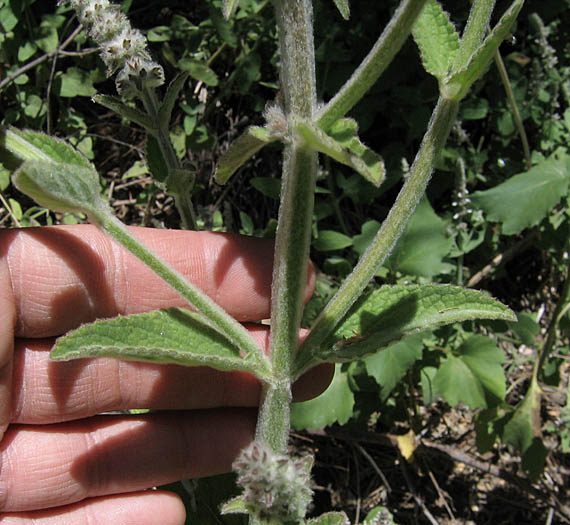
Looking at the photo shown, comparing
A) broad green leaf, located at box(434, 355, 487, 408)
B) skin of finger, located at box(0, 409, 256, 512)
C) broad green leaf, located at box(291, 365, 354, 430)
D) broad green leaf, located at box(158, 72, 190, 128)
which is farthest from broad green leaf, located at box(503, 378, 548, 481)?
broad green leaf, located at box(158, 72, 190, 128)

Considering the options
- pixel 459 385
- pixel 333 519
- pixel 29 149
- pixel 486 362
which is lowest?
pixel 333 519

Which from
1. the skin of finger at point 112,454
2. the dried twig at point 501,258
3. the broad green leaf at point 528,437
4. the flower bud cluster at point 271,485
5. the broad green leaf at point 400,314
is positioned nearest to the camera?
the flower bud cluster at point 271,485

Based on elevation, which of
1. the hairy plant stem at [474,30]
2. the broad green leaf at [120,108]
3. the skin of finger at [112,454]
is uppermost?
the broad green leaf at [120,108]

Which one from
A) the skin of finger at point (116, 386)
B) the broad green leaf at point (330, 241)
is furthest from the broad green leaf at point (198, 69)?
the skin of finger at point (116, 386)

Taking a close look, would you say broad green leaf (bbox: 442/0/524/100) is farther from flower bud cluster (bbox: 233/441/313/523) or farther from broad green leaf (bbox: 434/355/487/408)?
broad green leaf (bbox: 434/355/487/408)

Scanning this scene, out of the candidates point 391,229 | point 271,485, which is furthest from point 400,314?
point 271,485

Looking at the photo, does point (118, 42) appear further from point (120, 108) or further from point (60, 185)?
point (60, 185)

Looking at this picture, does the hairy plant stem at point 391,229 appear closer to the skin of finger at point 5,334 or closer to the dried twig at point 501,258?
the skin of finger at point 5,334
